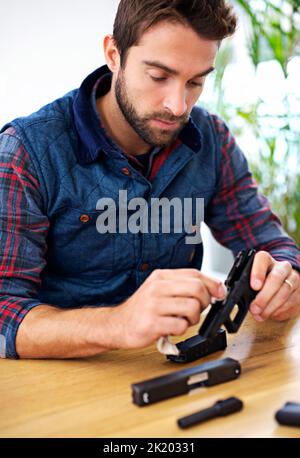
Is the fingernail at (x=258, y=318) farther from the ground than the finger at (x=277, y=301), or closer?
closer

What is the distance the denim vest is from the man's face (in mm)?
104

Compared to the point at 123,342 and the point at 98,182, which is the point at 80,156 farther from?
the point at 123,342

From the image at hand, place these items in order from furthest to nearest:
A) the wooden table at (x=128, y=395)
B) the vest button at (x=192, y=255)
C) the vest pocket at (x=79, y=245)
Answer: the vest button at (x=192, y=255) < the vest pocket at (x=79, y=245) < the wooden table at (x=128, y=395)

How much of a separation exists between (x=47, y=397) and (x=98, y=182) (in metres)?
0.66

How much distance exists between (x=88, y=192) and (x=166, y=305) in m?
0.52

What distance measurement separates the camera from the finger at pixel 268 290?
4.07 ft

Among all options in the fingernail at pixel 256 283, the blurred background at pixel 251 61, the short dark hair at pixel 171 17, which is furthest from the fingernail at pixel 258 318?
the blurred background at pixel 251 61

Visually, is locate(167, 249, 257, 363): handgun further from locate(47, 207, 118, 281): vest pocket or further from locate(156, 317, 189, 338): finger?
locate(47, 207, 118, 281): vest pocket

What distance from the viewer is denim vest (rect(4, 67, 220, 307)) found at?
1.46 metres

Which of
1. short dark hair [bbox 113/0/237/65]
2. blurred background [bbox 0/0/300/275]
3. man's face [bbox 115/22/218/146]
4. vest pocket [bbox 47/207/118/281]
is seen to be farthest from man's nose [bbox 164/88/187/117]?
blurred background [bbox 0/0/300/275]

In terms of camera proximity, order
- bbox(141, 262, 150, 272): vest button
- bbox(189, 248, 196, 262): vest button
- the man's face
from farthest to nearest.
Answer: bbox(189, 248, 196, 262): vest button
bbox(141, 262, 150, 272): vest button
the man's face

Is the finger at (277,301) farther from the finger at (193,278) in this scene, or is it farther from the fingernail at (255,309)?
the finger at (193,278)

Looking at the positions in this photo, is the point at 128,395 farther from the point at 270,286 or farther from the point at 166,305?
the point at 270,286

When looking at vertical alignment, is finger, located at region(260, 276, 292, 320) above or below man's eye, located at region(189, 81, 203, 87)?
below
